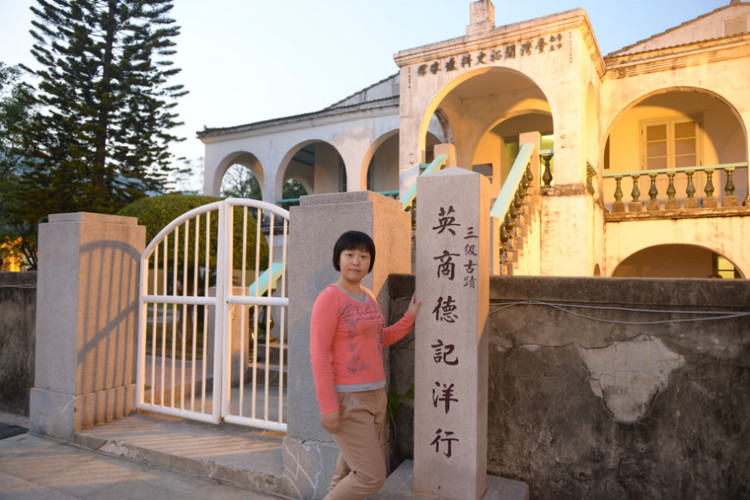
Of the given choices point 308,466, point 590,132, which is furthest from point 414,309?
point 590,132

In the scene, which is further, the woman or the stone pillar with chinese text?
the stone pillar with chinese text

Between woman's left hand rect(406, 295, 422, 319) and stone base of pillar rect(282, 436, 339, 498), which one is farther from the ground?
woman's left hand rect(406, 295, 422, 319)

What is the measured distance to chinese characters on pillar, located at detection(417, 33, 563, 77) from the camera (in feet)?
27.3

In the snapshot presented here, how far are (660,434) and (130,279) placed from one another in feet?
14.5

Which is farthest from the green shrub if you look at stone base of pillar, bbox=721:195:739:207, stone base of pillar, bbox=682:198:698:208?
stone base of pillar, bbox=721:195:739:207

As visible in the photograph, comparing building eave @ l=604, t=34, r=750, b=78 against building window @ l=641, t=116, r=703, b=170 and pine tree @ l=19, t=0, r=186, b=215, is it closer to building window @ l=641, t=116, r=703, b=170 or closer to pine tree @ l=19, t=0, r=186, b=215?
building window @ l=641, t=116, r=703, b=170

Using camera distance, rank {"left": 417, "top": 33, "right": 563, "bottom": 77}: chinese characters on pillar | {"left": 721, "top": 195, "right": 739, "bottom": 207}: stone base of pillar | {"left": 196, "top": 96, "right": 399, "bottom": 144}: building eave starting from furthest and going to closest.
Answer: {"left": 196, "top": 96, "right": 399, "bottom": 144}: building eave → {"left": 721, "top": 195, "right": 739, "bottom": 207}: stone base of pillar → {"left": 417, "top": 33, "right": 563, "bottom": 77}: chinese characters on pillar

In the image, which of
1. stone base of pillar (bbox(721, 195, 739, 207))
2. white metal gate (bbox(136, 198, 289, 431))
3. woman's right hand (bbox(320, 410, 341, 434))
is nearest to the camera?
woman's right hand (bbox(320, 410, 341, 434))

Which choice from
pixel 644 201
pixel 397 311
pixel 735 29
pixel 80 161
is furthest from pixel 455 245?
pixel 80 161

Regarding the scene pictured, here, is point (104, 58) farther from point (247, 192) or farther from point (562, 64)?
point (247, 192)

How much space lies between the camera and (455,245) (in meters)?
2.82

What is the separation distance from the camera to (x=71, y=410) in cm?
421

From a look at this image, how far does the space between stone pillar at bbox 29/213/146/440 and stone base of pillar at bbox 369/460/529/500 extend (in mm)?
2879

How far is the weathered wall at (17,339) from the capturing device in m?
5.06
